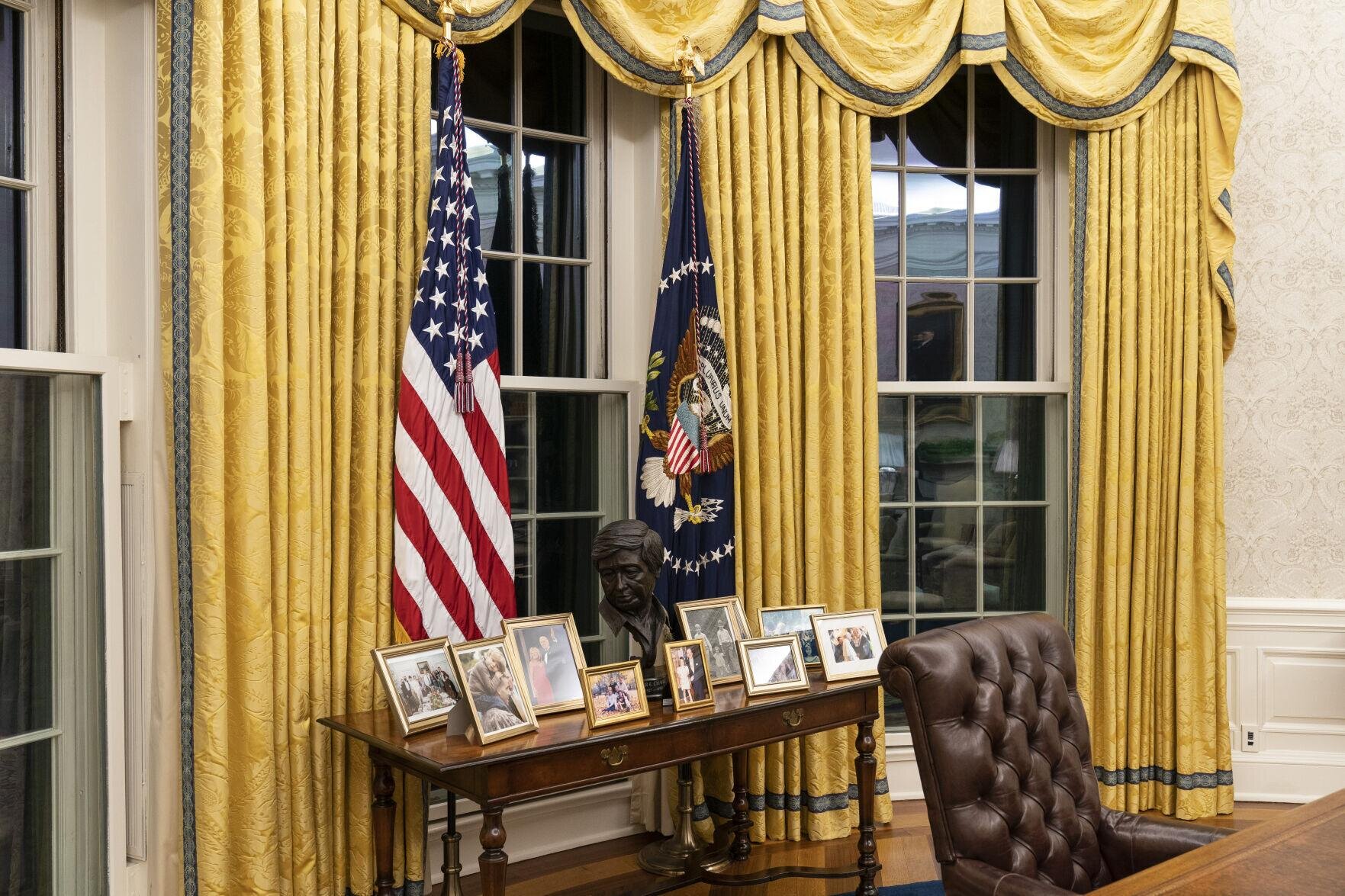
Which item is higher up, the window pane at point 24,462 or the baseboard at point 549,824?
the window pane at point 24,462

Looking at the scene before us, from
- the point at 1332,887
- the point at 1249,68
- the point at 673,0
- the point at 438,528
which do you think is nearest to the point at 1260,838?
the point at 1332,887

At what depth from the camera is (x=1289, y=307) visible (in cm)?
408

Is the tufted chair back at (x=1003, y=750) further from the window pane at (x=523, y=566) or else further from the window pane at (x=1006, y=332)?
the window pane at (x=1006, y=332)

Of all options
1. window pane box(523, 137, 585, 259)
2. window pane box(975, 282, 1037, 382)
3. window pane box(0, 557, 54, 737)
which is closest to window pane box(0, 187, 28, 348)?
window pane box(0, 557, 54, 737)

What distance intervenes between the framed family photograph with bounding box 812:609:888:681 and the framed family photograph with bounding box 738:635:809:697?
0.15 m

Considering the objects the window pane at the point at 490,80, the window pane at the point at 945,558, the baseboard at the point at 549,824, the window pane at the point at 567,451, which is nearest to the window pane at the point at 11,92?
the window pane at the point at 490,80

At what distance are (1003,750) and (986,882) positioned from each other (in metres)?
0.29

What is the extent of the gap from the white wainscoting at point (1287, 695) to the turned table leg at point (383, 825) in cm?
317

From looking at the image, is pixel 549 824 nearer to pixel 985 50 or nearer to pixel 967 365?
pixel 967 365

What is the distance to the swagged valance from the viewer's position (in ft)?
11.2

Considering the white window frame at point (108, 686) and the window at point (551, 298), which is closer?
the white window frame at point (108, 686)

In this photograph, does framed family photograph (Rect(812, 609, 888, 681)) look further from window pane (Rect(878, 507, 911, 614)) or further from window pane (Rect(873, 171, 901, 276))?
window pane (Rect(873, 171, 901, 276))

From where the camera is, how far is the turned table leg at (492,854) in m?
2.38

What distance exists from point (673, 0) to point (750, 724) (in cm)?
225
